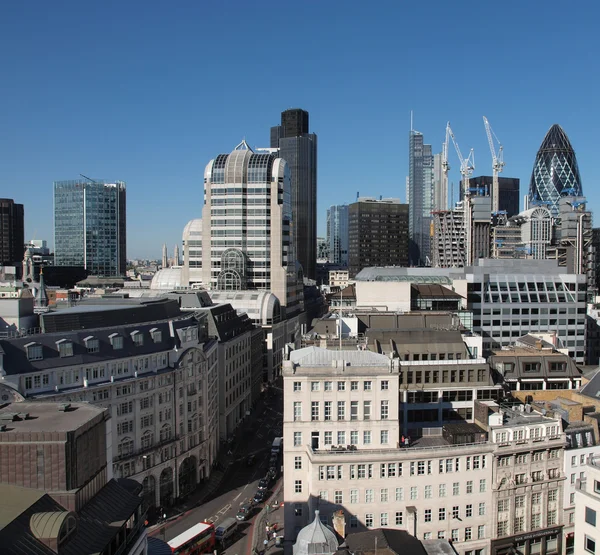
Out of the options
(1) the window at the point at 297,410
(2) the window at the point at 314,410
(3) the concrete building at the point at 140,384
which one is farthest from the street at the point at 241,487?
(2) the window at the point at 314,410

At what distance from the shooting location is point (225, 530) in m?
83.4

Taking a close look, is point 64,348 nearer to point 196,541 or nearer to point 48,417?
point 196,541

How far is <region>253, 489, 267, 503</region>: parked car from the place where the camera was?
9612cm

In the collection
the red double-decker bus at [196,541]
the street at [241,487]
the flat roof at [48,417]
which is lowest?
the street at [241,487]

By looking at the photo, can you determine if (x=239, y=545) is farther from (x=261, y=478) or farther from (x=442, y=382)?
(x=442, y=382)

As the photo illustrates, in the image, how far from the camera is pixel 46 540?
38.2 meters

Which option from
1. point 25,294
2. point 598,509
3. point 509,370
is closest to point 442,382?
point 509,370

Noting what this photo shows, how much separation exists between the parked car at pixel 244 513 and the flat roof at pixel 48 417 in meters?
44.2

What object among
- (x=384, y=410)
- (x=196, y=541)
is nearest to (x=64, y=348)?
(x=196, y=541)

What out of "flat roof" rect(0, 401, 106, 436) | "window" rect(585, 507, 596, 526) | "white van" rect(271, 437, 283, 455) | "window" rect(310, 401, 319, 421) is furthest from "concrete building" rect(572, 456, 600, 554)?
"white van" rect(271, 437, 283, 455)

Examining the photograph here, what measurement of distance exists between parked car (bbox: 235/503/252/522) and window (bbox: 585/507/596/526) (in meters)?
46.7

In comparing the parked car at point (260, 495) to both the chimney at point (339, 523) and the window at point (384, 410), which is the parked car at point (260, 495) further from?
the chimney at point (339, 523)

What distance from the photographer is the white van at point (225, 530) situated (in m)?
82.8

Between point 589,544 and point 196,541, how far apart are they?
45545 millimetres
